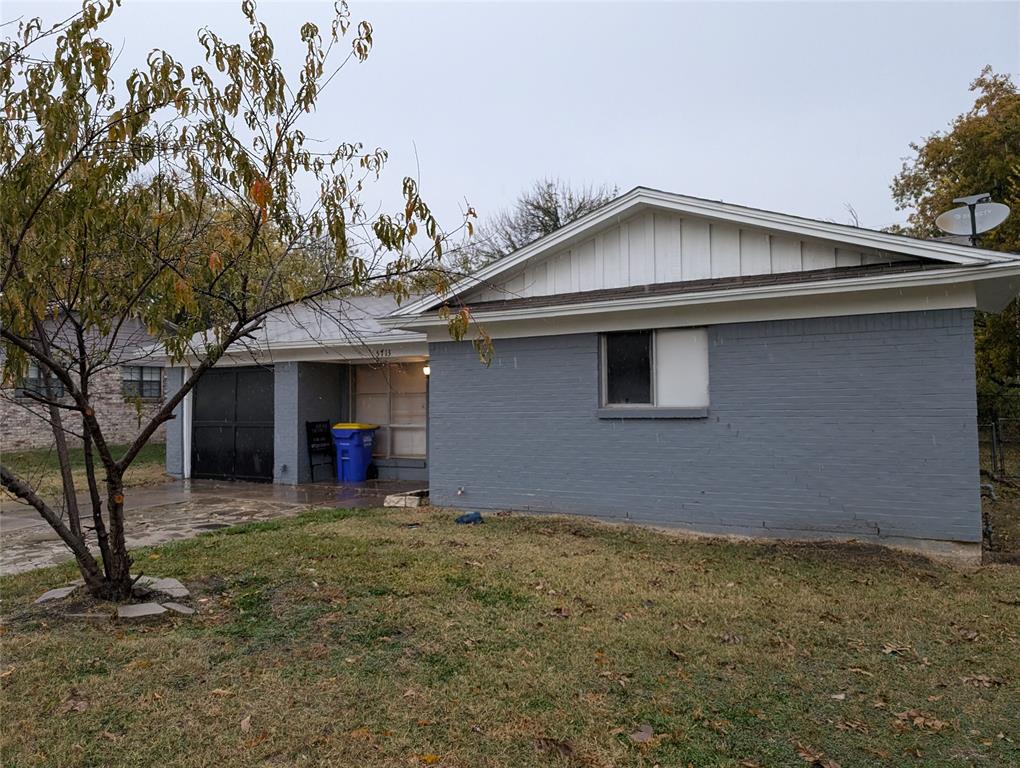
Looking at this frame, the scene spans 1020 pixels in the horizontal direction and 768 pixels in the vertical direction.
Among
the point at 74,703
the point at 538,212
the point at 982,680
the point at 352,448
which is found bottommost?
the point at 982,680

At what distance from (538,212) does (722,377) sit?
25896mm

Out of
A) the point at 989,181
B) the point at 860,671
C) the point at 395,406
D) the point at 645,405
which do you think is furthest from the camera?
the point at 989,181

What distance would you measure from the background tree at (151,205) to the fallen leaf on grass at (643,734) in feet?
8.84

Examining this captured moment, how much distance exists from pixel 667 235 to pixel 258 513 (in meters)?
6.97

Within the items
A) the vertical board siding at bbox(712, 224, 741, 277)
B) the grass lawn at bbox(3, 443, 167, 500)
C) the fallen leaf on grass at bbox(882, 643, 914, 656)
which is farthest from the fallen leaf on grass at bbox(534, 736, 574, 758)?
the grass lawn at bbox(3, 443, 167, 500)

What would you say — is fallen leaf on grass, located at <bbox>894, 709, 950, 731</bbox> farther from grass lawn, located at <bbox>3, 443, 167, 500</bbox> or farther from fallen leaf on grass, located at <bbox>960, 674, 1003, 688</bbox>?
grass lawn, located at <bbox>3, 443, 167, 500</bbox>

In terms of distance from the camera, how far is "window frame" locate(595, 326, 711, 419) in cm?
811

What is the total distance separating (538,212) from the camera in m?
32.5

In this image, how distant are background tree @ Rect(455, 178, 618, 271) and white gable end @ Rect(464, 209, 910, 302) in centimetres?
2194

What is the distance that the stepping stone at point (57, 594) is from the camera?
5.20 m

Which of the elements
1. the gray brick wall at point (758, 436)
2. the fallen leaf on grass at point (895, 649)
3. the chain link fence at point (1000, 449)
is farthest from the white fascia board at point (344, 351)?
the chain link fence at point (1000, 449)

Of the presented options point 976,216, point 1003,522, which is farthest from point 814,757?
point 1003,522

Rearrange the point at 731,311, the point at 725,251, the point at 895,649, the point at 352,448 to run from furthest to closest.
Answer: the point at 352,448, the point at 725,251, the point at 731,311, the point at 895,649

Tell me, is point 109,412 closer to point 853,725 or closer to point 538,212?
point 538,212
